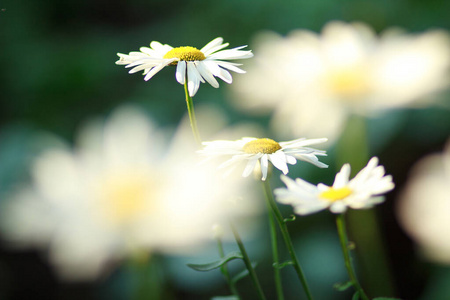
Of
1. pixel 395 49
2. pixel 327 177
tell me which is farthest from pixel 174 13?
pixel 395 49

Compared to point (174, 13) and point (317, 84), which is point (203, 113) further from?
point (174, 13)

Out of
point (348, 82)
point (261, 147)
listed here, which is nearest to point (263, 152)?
point (261, 147)

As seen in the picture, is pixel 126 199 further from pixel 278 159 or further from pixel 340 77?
pixel 340 77

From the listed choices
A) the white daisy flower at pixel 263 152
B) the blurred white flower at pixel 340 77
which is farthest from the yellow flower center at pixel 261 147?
the blurred white flower at pixel 340 77

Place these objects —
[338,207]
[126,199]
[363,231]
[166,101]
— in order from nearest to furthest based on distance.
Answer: [338,207]
[126,199]
[363,231]
[166,101]

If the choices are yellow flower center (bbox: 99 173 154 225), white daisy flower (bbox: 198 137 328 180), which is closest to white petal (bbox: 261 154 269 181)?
white daisy flower (bbox: 198 137 328 180)

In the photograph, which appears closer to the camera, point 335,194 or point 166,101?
point 335,194
